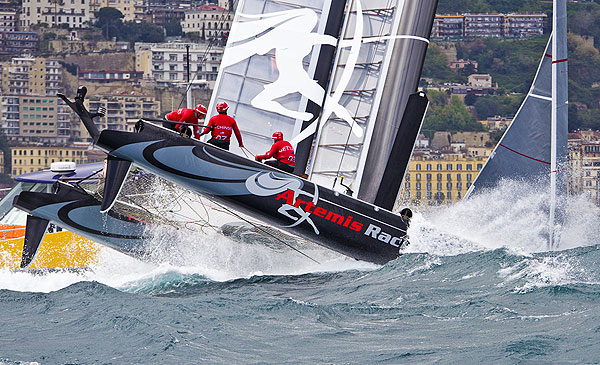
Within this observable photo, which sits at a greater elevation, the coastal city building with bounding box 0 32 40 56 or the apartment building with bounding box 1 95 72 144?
the coastal city building with bounding box 0 32 40 56

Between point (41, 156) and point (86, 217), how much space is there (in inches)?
1507

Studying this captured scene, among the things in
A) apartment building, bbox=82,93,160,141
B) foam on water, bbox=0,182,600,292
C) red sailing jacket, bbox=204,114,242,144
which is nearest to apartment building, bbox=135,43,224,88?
apartment building, bbox=82,93,160,141

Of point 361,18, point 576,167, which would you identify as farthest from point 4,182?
point 361,18

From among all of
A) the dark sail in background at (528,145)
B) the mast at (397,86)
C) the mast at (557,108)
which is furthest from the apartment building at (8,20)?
the mast at (397,86)

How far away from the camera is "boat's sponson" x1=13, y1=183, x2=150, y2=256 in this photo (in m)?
8.75

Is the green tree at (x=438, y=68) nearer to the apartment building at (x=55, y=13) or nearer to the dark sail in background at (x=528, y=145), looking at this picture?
the apartment building at (x=55, y=13)

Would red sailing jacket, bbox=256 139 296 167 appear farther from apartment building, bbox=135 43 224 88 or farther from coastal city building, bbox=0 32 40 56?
coastal city building, bbox=0 32 40 56

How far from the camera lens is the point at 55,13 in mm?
59094

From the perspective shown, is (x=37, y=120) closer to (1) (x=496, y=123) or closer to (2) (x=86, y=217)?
(1) (x=496, y=123)

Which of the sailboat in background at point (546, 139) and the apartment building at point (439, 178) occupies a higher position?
the sailboat in background at point (546, 139)

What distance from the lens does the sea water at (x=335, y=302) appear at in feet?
18.8

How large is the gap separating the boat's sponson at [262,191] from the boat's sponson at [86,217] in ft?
3.76

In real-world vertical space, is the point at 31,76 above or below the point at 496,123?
below

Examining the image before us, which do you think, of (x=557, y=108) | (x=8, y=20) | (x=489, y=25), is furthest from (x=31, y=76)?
(x=557, y=108)
